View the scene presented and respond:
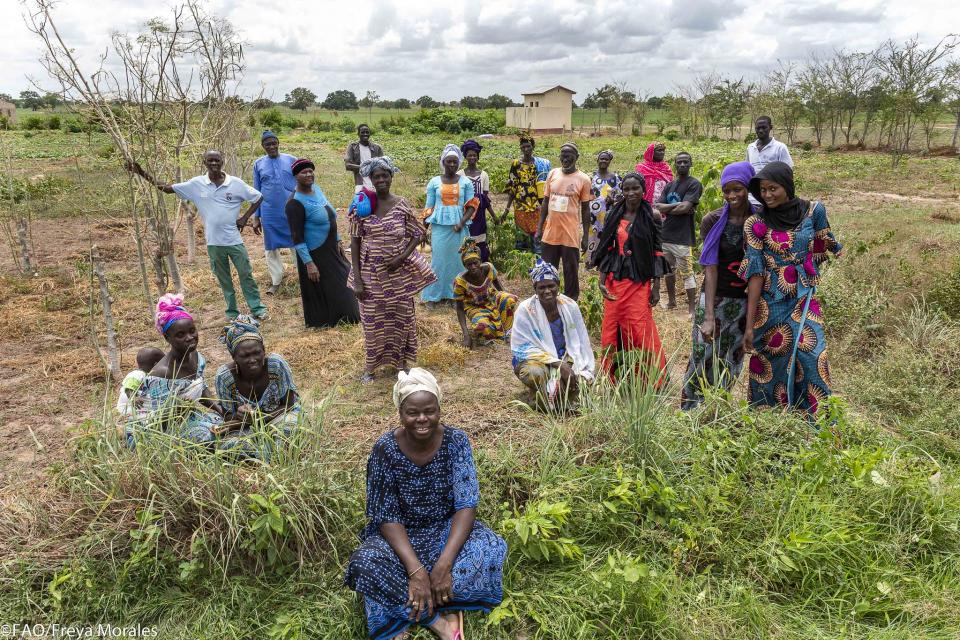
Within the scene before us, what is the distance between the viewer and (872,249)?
7031 mm

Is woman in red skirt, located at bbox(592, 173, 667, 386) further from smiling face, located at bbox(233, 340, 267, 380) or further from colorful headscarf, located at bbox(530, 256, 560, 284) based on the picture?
smiling face, located at bbox(233, 340, 267, 380)

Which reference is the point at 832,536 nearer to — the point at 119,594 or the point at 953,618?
the point at 953,618

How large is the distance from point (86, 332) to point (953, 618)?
22.4 ft

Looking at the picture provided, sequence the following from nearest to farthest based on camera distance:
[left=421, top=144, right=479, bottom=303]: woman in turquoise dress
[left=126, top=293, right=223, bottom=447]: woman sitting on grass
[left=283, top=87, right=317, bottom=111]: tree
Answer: [left=126, top=293, right=223, bottom=447]: woman sitting on grass
[left=421, top=144, right=479, bottom=303]: woman in turquoise dress
[left=283, top=87, right=317, bottom=111]: tree

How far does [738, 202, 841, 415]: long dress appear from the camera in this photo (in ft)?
10.7

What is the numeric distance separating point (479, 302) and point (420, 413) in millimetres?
3106

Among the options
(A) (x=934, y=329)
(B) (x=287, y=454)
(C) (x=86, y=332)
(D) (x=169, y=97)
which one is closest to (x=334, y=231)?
(D) (x=169, y=97)

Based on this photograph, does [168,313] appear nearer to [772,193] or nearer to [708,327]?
[708,327]

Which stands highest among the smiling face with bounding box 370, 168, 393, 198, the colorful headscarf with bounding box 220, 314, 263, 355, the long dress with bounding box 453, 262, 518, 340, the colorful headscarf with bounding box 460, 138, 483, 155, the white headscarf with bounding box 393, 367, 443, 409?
the colorful headscarf with bounding box 460, 138, 483, 155

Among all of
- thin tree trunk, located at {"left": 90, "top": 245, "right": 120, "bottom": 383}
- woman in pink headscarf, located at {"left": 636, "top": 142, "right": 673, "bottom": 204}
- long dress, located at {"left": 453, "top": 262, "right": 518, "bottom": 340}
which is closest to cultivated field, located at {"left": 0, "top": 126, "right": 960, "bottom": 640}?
thin tree trunk, located at {"left": 90, "top": 245, "right": 120, "bottom": 383}

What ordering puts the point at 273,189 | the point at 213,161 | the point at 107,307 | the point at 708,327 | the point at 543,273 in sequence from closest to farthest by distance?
the point at 708,327
the point at 543,273
the point at 107,307
the point at 213,161
the point at 273,189

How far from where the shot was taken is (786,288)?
11.0ft

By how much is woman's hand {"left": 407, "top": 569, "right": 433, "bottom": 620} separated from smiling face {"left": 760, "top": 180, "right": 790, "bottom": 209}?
253cm

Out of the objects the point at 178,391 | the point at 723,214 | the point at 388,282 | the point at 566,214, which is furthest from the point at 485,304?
the point at 178,391
